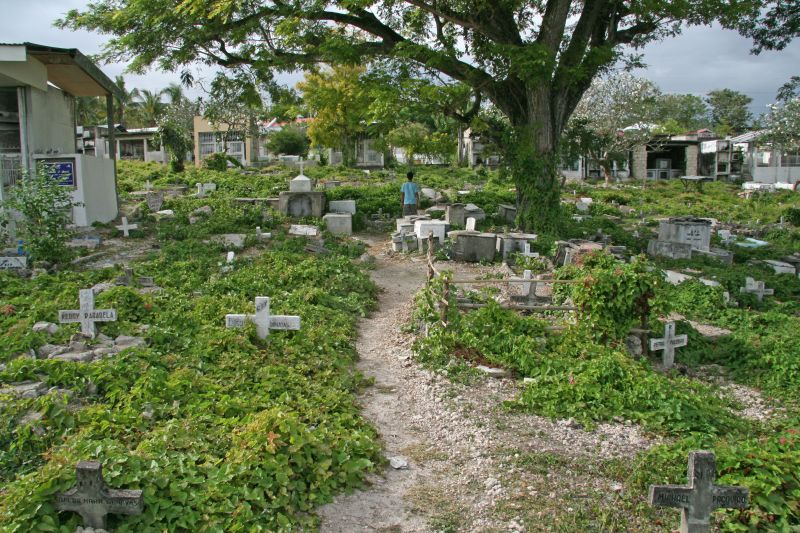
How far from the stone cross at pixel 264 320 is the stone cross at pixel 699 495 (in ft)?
16.2

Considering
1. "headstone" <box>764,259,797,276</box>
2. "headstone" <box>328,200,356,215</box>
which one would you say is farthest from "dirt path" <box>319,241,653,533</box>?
"headstone" <box>328,200,356,215</box>

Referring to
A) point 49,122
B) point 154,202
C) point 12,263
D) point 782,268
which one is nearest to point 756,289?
point 782,268

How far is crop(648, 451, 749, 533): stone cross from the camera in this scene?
455 cm

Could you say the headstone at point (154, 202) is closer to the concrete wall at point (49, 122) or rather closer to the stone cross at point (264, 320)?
the concrete wall at point (49, 122)

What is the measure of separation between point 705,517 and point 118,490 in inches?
155

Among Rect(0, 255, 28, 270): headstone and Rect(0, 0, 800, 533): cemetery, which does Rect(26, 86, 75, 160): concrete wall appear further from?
Rect(0, 255, 28, 270): headstone

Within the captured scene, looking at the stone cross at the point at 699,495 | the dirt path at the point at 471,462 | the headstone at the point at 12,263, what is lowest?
the dirt path at the point at 471,462

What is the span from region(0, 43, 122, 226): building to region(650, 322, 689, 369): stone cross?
11.6 metres

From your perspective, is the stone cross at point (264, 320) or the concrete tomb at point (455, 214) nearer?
the stone cross at point (264, 320)

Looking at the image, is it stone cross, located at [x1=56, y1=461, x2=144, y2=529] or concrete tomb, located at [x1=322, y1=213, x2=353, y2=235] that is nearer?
stone cross, located at [x1=56, y1=461, x2=144, y2=529]

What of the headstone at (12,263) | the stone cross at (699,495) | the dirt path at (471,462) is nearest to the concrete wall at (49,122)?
the headstone at (12,263)

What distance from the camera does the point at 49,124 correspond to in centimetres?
1784

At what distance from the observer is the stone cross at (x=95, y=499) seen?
4.26 metres

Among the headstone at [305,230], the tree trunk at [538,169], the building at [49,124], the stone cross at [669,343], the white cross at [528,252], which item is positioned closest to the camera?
the stone cross at [669,343]
